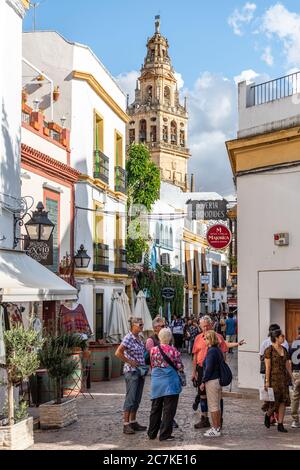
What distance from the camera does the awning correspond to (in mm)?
10531

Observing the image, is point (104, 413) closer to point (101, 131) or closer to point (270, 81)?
point (270, 81)

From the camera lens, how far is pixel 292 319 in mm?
15633

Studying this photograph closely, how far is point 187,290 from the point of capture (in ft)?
176

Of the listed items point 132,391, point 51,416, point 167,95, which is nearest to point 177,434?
point 132,391

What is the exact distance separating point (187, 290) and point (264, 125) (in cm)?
3795

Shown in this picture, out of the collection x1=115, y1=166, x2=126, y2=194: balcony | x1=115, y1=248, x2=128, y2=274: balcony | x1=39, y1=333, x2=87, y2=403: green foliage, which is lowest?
x1=39, y1=333, x2=87, y2=403: green foliage

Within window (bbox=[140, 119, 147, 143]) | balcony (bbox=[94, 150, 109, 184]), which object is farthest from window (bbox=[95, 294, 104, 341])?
window (bbox=[140, 119, 147, 143])

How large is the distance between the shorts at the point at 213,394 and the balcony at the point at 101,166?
1439 centimetres

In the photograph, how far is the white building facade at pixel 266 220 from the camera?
15.4 m

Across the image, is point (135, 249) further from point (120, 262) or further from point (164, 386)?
point (164, 386)

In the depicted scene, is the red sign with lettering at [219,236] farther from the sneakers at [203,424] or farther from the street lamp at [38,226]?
the sneakers at [203,424]

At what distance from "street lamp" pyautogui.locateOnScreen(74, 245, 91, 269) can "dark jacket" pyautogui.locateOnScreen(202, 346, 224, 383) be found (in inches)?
454

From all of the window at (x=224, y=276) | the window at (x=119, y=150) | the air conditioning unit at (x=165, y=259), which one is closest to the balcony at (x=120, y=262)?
the window at (x=119, y=150)

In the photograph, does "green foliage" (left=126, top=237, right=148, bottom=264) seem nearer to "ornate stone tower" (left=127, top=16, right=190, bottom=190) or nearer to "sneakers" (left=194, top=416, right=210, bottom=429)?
"sneakers" (left=194, top=416, right=210, bottom=429)
